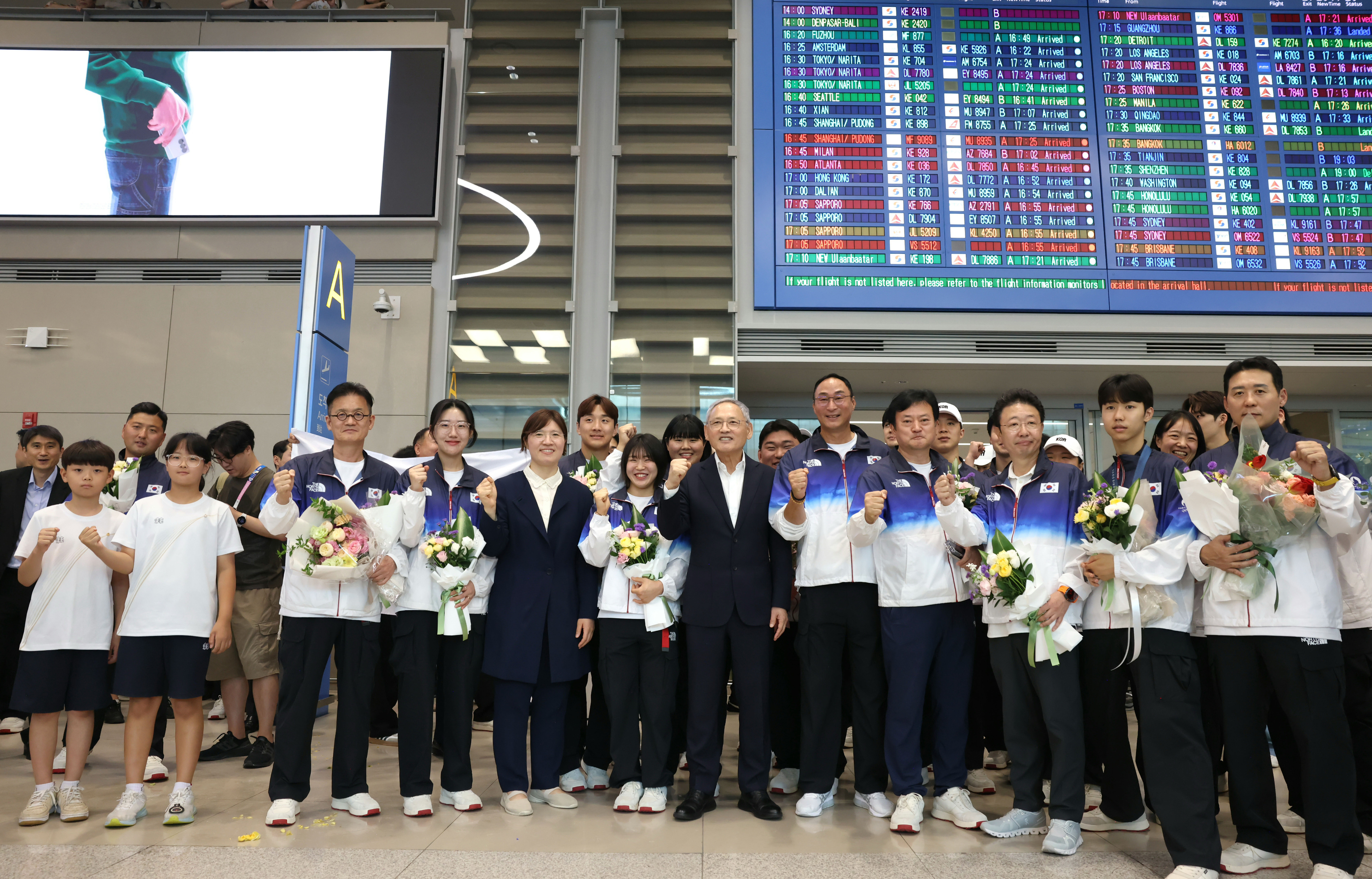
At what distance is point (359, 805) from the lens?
351 cm

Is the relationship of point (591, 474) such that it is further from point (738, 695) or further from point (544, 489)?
point (738, 695)

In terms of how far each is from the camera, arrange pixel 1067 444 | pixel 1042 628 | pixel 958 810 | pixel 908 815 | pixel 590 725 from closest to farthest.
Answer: pixel 1042 628 < pixel 908 815 < pixel 958 810 < pixel 1067 444 < pixel 590 725

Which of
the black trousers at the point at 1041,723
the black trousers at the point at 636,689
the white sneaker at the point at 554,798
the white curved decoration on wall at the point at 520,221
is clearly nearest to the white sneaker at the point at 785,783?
the black trousers at the point at 636,689

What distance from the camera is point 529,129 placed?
8078 mm

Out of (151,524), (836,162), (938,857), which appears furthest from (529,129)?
(938,857)

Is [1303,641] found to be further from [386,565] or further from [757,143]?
[757,143]

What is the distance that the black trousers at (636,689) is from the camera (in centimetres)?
371

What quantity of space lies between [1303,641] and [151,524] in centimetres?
422

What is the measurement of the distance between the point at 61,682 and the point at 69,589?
0.36 metres

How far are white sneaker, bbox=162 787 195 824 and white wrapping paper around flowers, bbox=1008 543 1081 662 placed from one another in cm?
320

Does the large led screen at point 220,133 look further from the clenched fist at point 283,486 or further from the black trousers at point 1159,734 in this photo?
the black trousers at point 1159,734

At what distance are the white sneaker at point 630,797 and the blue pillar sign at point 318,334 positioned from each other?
2.94 m

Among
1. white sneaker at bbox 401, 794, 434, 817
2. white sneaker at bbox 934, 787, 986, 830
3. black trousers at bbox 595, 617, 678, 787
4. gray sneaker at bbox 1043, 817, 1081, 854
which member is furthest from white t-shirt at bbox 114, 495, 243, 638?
gray sneaker at bbox 1043, 817, 1081, 854

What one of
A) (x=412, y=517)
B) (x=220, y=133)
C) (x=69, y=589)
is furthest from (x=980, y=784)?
(x=220, y=133)
